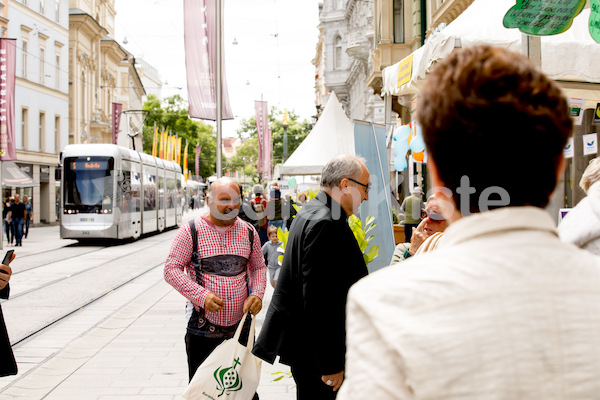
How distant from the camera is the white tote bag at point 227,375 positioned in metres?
3.76

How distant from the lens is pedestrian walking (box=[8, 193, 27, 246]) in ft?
71.8

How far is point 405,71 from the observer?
704 cm

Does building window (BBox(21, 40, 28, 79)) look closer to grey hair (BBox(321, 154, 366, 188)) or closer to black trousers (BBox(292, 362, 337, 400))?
grey hair (BBox(321, 154, 366, 188))

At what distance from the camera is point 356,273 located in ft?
10.8

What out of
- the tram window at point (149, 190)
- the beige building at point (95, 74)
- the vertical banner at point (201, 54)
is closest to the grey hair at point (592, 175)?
the vertical banner at point (201, 54)

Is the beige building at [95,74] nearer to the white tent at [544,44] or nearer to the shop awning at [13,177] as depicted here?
the shop awning at [13,177]

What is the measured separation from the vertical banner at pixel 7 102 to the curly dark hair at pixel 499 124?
68.0ft

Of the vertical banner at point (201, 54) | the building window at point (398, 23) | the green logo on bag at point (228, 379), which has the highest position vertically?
the building window at point (398, 23)

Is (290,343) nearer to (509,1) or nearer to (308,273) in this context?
(308,273)

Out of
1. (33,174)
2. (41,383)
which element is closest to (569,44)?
(41,383)

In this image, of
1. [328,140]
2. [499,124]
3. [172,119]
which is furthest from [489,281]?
[172,119]

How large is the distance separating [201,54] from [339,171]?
7.87 m

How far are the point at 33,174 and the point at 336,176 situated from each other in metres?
34.9

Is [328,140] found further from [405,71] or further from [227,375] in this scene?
[227,375]
